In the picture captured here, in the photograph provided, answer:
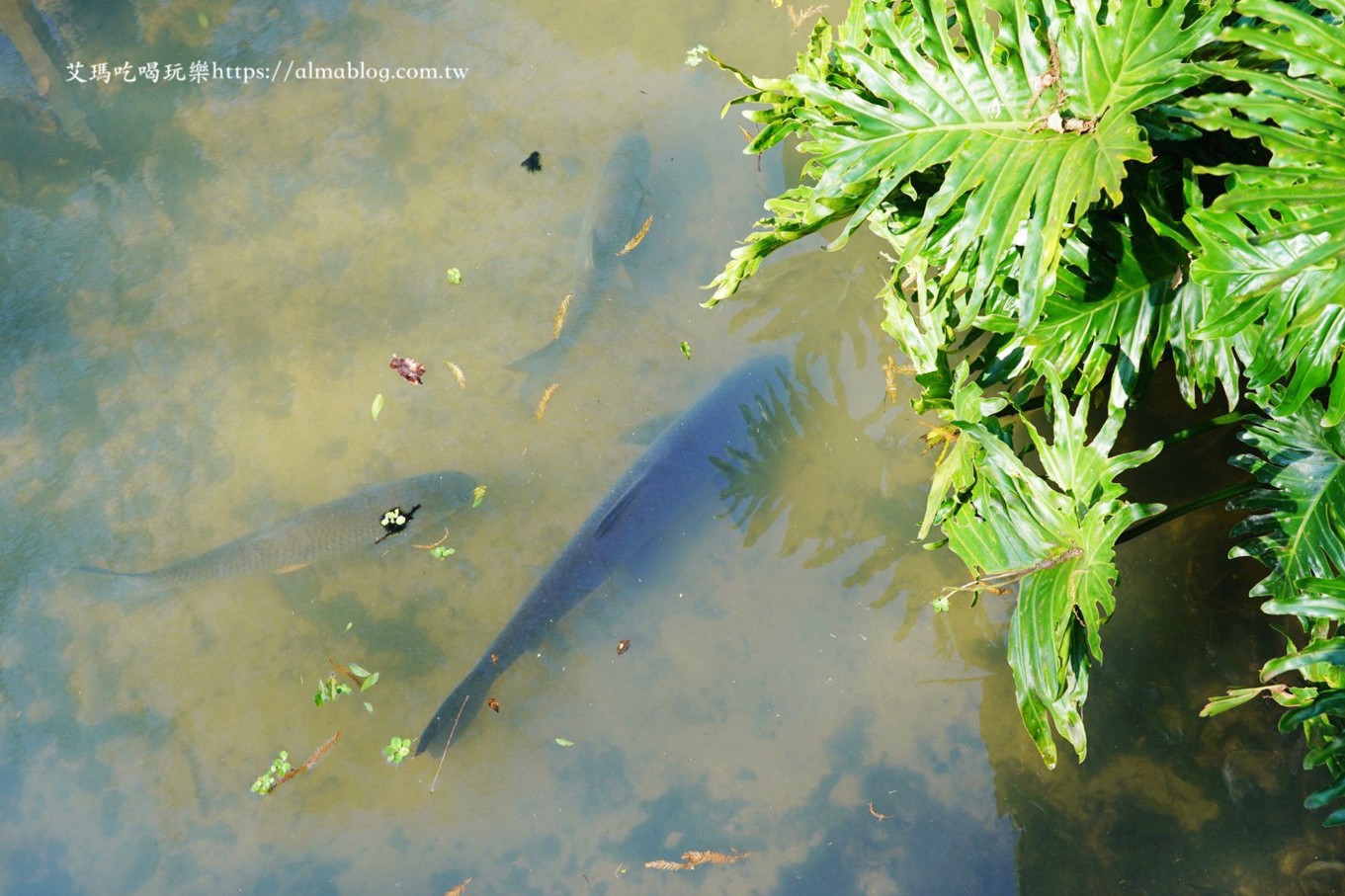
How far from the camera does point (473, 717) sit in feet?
10.5

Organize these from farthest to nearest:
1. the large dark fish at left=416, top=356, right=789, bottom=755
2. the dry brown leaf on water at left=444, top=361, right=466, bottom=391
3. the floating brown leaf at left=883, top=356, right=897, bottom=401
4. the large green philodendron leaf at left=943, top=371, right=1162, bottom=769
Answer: the dry brown leaf on water at left=444, top=361, right=466, bottom=391, the floating brown leaf at left=883, top=356, right=897, bottom=401, the large dark fish at left=416, top=356, right=789, bottom=755, the large green philodendron leaf at left=943, top=371, right=1162, bottom=769

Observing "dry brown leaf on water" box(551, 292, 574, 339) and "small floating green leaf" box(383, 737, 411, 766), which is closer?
"small floating green leaf" box(383, 737, 411, 766)

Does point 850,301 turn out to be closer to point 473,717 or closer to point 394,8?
point 473,717

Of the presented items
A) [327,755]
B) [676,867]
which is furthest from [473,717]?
[676,867]

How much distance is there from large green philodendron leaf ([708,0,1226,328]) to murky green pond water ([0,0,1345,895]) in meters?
1.48

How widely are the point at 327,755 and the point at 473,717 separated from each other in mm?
523

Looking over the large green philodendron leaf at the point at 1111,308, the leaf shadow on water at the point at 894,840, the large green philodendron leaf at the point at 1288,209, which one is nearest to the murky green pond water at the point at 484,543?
the leaf shadow on water at the point at 894,840

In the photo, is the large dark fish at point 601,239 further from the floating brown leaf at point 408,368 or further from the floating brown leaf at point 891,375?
the floating brown leaf at point 891,375

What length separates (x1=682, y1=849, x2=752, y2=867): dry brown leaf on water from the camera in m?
2.97

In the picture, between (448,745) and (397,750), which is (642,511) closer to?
(448,745)

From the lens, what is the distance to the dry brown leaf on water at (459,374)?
3.68 metres

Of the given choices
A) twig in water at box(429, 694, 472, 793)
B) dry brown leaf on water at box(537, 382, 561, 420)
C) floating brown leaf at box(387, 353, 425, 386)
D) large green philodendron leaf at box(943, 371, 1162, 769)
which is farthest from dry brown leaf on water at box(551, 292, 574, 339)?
large green philodendron leaf at box(943, 371, 1162, 769)

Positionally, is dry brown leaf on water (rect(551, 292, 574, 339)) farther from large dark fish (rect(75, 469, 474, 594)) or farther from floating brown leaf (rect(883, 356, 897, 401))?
floating brown leaf (rect(883, 356, 897, 401))

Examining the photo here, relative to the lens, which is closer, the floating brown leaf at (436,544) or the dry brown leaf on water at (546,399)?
the floating brown leaf at (436,544)
